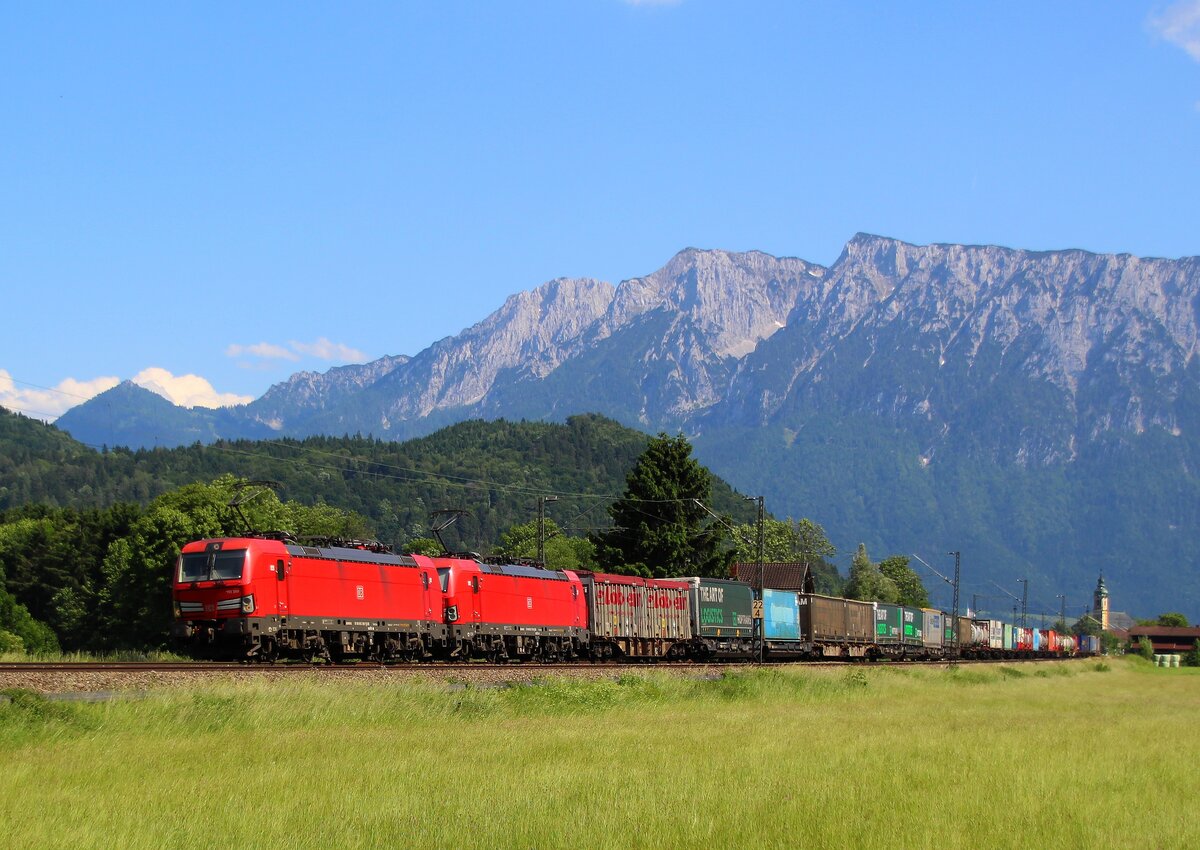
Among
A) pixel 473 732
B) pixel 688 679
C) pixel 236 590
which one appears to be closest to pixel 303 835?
pixel 473 732

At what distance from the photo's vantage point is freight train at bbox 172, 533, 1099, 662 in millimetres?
39781

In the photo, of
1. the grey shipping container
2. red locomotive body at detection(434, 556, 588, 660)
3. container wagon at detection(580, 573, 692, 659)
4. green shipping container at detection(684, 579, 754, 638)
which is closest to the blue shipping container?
green shipping container at detection(684, 579, 754, 638)

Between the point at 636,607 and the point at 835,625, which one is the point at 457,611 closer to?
the point at 636,607

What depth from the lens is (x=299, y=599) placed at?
136 ft

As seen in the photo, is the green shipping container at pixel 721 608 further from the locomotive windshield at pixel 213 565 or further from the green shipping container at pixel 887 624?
the locomotive windshield at pixel 213 565

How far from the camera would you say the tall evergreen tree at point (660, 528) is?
3868 inches

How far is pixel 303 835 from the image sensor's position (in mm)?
16266

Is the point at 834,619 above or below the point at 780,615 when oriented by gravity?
below

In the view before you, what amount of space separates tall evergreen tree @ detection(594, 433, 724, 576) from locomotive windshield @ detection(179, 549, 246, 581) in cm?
5932

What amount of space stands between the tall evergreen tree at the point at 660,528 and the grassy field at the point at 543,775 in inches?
2459

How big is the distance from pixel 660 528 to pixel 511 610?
45.3m

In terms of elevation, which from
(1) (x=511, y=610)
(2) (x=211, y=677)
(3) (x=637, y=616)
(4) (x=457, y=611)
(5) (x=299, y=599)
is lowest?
(3) (x=637, y=616)

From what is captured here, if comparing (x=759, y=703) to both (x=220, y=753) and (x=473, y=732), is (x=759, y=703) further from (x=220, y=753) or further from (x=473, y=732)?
(x=220, y=753)

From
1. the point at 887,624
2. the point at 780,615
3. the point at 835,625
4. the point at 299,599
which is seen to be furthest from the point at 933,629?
the point at 299,599
